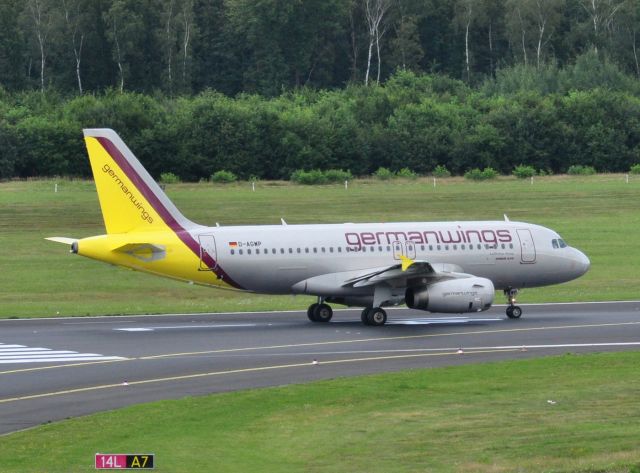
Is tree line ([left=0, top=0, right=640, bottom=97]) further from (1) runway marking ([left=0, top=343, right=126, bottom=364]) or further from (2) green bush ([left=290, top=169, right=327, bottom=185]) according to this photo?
(1) runway marking ([left=0, top=343, right=126, bottom=364])

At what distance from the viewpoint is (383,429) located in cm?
2586

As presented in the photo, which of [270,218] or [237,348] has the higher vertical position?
[270,218]

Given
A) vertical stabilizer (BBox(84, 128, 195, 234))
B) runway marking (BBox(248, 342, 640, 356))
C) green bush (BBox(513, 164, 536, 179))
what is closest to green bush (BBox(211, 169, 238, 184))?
green bush (BBox(513, 164, 536, 179))

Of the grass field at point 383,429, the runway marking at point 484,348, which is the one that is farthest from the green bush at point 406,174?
the grass field at point 383,429

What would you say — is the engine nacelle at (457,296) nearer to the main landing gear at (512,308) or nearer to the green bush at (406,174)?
the main landing gear at (512,308)

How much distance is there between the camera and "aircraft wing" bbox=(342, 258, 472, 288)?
1651 inches

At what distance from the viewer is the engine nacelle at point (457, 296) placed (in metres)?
42.0

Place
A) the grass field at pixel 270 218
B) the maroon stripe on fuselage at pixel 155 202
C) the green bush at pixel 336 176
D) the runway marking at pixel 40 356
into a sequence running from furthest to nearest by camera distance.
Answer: the green bush at pixel 336 176 → the grass field at pixel 270 218 → the maroon stripe on fuselage at pixel 155 202 → the runway marking at pixel 40 356

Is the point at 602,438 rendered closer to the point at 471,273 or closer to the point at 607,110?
the point at 471,273

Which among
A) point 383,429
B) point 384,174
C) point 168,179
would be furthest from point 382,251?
point 384,174

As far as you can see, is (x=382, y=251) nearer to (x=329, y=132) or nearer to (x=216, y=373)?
(x=216, y=373)

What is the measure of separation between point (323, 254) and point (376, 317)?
2.90 meters

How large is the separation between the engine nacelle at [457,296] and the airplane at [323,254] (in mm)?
32

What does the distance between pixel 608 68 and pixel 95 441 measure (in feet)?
361
